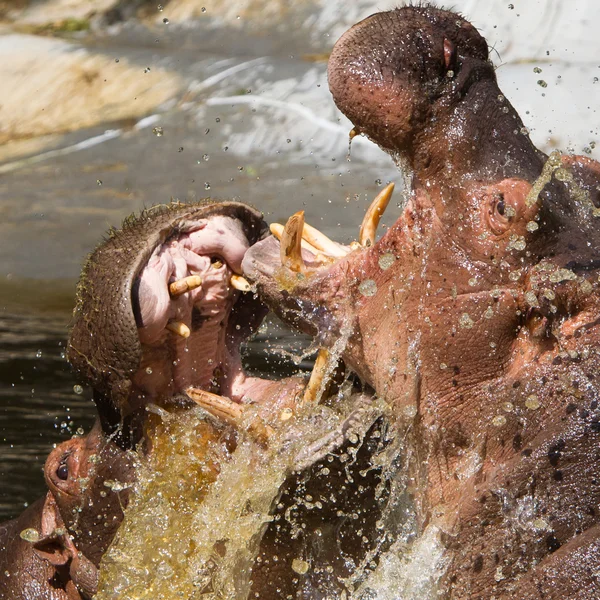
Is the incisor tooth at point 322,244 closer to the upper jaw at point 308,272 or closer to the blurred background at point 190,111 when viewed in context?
the upper jaw at point 308,272

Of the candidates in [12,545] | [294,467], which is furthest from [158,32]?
[294,467]

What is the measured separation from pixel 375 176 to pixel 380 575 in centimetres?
718

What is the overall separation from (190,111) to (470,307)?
28.3 feet

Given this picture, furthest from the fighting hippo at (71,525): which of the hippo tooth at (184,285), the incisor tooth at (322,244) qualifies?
the incisor tooth at (322,244)

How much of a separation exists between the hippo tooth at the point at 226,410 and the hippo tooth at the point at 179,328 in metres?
0.18

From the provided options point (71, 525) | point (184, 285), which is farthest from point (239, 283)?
point (71, 525)

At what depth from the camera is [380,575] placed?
3184mm

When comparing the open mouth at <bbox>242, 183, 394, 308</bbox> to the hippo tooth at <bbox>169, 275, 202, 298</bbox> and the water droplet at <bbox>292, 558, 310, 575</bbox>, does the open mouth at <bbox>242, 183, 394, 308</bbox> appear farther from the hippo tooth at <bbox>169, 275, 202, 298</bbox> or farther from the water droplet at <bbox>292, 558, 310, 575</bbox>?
the water droplet at <bbox>292, 558, 310, 575</bbox>

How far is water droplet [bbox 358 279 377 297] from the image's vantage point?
10.0 ft

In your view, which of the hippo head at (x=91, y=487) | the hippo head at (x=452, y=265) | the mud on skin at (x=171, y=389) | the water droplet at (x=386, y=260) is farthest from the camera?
the hippo head at (x=91, y=487)

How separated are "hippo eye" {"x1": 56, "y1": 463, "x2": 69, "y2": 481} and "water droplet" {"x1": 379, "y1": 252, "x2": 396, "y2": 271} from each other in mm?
1481

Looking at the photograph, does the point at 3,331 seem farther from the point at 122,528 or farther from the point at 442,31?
the point at 442,31

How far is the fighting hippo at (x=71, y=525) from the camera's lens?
3.64 meters

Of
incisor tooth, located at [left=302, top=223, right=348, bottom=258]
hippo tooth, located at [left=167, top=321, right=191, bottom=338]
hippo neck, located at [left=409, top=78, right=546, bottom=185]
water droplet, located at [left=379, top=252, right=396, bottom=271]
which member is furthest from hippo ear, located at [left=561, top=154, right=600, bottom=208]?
hippo tooth, located at [left=167, top=321, right=191, bottom=338]
